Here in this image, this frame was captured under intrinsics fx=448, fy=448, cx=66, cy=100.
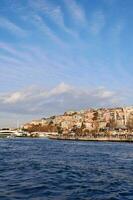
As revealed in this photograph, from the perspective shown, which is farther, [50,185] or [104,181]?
[104,181]

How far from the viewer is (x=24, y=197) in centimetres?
2916

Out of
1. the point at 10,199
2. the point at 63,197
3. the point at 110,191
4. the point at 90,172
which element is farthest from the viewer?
the point at 90,172

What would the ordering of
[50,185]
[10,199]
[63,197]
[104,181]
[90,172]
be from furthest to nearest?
[90,172] → [104,181] → [50,185] → [63,197] → [10,199]

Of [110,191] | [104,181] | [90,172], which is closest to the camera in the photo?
[110,191]

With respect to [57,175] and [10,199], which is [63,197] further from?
[57,175]

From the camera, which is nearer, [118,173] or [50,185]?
[50,185]

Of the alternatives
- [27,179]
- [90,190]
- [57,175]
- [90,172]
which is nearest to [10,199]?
[90,190]

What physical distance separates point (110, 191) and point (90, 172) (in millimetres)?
12698

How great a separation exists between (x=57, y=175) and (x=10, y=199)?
1489cm

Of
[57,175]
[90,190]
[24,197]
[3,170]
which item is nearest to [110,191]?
[90,190]

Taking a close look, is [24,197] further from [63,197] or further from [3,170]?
[3,170]

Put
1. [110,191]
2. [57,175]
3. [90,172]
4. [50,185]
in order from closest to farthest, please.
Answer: [110,191]
[50,185]
[57,175]
[90,172]

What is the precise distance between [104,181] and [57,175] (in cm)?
606

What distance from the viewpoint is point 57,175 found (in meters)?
42.6
